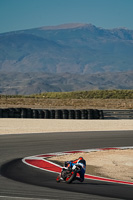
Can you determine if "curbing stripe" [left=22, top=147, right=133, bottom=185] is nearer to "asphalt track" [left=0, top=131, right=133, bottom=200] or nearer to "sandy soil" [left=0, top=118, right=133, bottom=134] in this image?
"asphalt track" [left=0, top=131, right=133, bottom=200]

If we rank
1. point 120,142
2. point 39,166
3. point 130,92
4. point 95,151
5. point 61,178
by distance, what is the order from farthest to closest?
point 130,92 → point 120,142 → point 95,151 → point 39,166 → point 61,178

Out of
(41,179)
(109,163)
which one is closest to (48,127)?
(109,163)

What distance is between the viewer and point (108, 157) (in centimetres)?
1605

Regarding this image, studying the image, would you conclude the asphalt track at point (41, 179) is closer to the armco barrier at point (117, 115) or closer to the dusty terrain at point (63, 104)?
the armco barrier at point (117, 115)

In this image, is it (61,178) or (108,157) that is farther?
(108,157)

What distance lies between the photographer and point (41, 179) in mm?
11602

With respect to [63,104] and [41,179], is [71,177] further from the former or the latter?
[63,104]

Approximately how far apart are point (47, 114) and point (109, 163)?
24.0m

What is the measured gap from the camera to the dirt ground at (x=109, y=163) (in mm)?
12728

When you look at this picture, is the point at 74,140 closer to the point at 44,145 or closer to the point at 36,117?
the point at 44,145

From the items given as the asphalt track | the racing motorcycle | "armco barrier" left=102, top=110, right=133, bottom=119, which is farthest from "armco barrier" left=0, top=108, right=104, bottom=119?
the racing motorcycle

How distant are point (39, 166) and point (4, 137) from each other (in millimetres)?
8711

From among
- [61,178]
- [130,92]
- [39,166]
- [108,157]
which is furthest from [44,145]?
[130,92]

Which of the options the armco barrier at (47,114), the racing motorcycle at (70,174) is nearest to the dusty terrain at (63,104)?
the armco barrier at (47,114)
